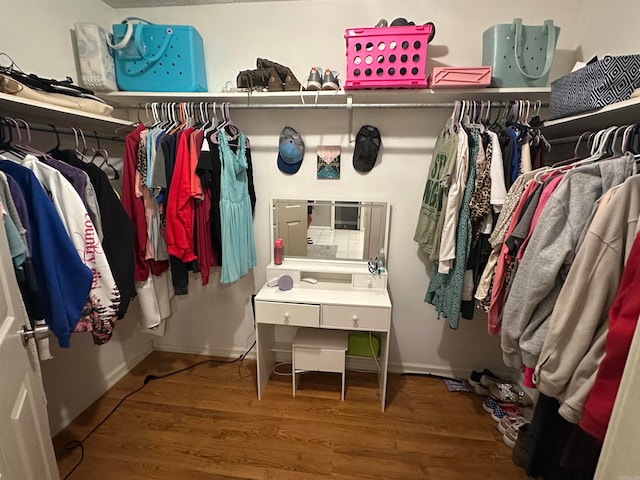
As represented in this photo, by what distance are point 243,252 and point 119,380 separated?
4.25ft

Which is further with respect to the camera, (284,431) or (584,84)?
(284,431)

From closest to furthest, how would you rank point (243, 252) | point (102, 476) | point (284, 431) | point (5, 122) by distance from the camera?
1. point (5, 122)
2. point (102, 476)
3. point (284, 431)
4. point (243, 252)

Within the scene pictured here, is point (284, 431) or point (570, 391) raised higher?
point (570, 391)

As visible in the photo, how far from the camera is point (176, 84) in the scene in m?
1.70

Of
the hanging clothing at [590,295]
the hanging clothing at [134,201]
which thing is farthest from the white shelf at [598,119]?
the hanging clothing at [134,201]

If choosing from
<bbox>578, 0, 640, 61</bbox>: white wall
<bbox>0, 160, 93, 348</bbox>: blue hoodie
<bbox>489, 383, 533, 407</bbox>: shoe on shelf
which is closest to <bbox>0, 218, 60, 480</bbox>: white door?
<bbox>0, 160, 93, 348</bbox>: blue hoodie

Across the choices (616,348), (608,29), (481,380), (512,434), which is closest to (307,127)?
(608,29)

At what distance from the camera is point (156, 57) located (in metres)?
1.65

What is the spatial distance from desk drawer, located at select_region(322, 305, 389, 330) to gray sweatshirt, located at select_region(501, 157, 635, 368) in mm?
759

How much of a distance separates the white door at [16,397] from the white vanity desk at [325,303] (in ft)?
3.29

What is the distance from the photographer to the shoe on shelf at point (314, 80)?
62.9 inches

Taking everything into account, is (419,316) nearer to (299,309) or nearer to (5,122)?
(299,309)

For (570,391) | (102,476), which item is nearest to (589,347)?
(570,391)

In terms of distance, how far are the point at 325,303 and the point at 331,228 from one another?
0.54 metres
